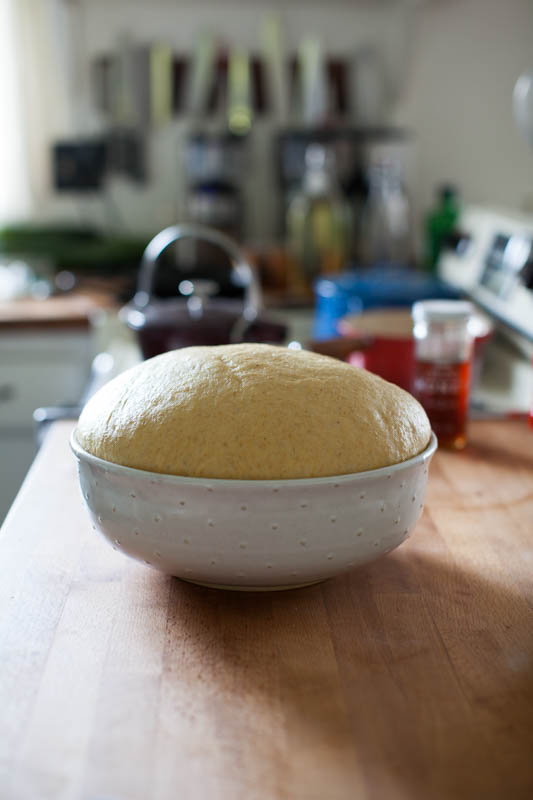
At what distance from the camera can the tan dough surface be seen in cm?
56

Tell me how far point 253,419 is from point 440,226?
171 centimetres

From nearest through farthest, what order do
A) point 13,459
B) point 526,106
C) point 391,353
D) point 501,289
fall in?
point 391,353 → point 526,106 → point 501,289 → point 13,459

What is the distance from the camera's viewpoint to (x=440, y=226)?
7.06 ft

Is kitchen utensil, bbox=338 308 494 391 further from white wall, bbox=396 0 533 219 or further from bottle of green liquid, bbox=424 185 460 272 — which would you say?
white wall, bbox=396 0 533 219

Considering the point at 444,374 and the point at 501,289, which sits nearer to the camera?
the point at 444,374

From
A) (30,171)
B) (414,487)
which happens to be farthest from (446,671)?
(30,171)

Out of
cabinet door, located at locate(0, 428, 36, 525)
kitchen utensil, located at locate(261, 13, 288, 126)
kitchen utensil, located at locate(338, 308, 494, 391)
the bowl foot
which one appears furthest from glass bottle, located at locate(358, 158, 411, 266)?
the bowl foot

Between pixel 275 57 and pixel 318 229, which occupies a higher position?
pixel 275 57

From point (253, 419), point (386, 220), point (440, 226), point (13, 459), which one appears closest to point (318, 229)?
point (386, 220)

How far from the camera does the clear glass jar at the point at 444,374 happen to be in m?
0.95

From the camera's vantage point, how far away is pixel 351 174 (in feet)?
8.19

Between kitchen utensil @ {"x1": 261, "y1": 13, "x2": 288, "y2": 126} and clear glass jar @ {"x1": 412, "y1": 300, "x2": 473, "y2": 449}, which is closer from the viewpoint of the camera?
clear glass jar @ {"x1": 412, "y1": 300, "x2": 473, "y2": 449}

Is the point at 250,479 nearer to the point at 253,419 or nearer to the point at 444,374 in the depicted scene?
the point at 253,419

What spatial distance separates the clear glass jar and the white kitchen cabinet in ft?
4.15
